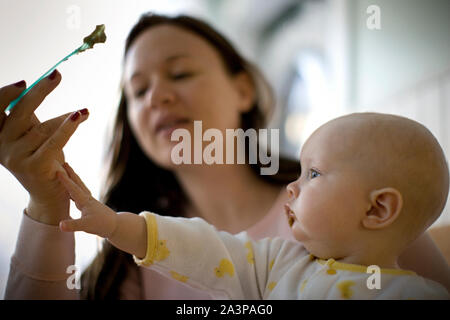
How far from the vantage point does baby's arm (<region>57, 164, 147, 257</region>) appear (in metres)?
0.45

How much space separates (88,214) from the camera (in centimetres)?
45

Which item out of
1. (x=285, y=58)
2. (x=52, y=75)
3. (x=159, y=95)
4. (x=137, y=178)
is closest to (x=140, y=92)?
(x=159, y=95)

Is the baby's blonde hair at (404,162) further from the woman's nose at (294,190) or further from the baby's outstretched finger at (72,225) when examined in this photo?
the baby's outstretched finger at (72,225)

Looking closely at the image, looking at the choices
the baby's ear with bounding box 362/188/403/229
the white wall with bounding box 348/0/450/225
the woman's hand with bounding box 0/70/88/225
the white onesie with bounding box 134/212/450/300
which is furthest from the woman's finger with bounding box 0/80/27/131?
the white wall with bounding box 348/0/450/225

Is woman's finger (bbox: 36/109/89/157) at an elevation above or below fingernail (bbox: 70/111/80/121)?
below

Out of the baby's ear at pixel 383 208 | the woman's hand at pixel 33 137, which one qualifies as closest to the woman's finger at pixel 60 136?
the woman's hand at pixel 33 137

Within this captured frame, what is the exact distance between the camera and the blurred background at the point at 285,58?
2.03 feet

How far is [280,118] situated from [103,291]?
90.2 inches

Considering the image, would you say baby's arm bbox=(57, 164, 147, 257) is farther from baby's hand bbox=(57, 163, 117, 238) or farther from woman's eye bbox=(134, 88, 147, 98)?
woman's eye bbox=(134, 88, 147, 98)

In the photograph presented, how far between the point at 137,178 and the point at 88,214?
58 cm

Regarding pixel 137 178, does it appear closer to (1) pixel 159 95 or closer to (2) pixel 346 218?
(1) pixel 159 95

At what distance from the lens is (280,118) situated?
296cm

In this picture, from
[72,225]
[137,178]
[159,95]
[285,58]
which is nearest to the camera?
[72,225]

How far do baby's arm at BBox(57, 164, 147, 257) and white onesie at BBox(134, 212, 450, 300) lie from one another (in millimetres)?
14
